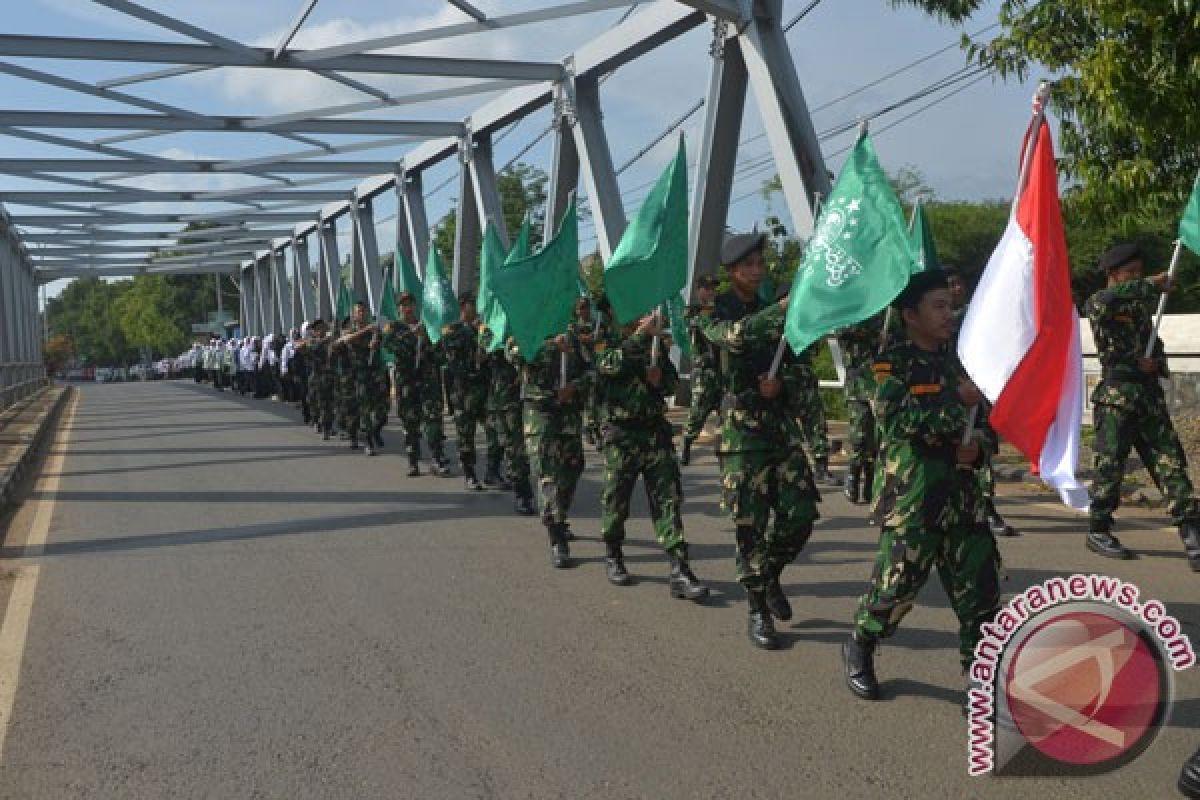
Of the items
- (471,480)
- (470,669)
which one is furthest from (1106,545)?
(471,480)

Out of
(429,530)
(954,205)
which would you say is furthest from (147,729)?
(954,205)

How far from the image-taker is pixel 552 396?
7176 millimetres

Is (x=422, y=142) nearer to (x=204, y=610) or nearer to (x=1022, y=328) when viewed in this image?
(x=204, y=610)

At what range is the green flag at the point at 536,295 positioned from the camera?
6910mm

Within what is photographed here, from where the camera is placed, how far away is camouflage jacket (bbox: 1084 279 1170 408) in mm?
6438

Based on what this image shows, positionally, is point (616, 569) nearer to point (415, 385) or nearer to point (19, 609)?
point (19, 609)

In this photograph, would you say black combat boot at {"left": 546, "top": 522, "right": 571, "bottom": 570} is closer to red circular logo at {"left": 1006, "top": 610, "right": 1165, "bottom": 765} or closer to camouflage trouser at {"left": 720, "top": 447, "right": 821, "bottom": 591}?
camouflage trouser at {"left": 720, "top": 447, "right": 821, "bottom": 591}

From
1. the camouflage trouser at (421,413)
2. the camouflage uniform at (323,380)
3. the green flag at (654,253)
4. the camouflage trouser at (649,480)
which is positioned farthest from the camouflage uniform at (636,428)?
the camouflage uniform at (323,380)

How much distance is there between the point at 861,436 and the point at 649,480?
11.0 feet

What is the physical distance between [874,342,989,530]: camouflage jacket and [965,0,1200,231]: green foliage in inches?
185

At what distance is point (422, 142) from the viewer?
2439 cm

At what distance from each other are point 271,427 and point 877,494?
16507 mm

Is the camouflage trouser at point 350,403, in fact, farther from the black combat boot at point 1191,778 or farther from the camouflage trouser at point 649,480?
the black combat boot at point 1191,778

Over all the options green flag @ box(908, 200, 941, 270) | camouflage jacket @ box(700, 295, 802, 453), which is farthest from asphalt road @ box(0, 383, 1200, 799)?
green flag @ box(908, 200, 941, 270)
